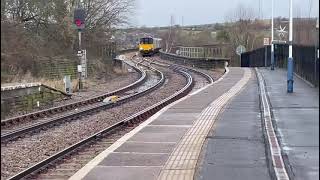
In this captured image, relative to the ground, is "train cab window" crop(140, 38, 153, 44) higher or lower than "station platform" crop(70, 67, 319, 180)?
higher

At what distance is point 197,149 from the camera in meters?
10.5

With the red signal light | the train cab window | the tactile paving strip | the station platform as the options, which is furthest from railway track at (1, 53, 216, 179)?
the train cab window

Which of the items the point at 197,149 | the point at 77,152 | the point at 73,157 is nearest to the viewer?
the point at 197,149

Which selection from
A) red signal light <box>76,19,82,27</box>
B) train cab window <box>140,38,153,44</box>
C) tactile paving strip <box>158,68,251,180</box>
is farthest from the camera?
train cab window <box>140,38,153,44</box>

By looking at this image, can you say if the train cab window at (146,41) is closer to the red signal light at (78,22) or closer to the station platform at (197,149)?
the red signal light at (78,22)

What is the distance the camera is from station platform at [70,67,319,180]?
27.1 feet

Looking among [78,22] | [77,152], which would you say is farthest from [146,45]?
[77,152]

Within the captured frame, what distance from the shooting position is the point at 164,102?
78.6ft

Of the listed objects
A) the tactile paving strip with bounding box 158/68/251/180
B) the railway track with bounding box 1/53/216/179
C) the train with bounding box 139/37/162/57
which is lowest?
the railway track with bounding box 1/53/216/179

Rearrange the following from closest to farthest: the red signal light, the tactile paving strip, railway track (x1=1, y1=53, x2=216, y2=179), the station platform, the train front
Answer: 1. the station platform
2. the tactile paving strip
3. railway track (x1=1, y1=53, x2=216, y2=179)
4. the red signal light
5. the train front

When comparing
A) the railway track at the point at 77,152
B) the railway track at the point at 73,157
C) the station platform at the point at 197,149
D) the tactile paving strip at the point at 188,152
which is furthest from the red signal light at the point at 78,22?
the tactile paving strip at the point at 188,152

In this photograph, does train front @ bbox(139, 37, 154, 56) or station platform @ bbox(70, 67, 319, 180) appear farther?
train front @ bbox(139, 37, 154, 56)

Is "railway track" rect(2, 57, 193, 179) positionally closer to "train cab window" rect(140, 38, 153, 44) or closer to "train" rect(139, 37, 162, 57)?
"train cab window" rect(140, 38, 153, 44)

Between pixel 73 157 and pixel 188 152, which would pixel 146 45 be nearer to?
pixel 73 157
